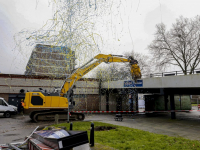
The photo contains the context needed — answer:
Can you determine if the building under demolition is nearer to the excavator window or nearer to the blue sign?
the excavator window

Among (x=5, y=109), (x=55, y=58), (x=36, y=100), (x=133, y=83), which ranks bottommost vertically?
(x=5, y=109)

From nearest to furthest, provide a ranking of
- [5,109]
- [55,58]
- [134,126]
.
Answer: [134,126]
[55,58]
[5,109]

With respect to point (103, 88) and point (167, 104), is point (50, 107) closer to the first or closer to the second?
point (103, 88)

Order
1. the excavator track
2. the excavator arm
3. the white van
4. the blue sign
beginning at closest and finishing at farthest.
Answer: the excavator arm → the excavator track → the white van → the blue sign

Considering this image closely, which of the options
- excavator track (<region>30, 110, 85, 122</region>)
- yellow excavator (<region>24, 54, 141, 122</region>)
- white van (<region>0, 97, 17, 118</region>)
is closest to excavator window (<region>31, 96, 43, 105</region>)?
yellow excavator (<region>24, 54, 141, 122</region>)

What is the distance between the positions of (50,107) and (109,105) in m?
15.6

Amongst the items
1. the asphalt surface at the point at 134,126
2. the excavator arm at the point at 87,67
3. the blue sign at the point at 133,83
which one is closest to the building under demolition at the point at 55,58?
the excavator arm at the point at 87,67

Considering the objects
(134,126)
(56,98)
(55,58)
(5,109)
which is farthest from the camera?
(5,109)

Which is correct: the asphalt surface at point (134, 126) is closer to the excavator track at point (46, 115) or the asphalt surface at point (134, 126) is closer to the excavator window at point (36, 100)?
the excavator track at point (46, 115)

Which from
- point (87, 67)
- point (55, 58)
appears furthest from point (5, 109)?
point (87, 67)

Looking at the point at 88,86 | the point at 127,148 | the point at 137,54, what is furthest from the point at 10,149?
the point at 137,54

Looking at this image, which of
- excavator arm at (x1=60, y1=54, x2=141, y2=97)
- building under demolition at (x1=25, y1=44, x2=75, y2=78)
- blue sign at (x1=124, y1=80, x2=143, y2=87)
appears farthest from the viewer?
blue sign at (x1=124, y1=80, x2=143, y2=87)

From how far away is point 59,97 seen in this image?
15.4m

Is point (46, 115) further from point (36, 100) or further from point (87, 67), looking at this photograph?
point (87, 67)
